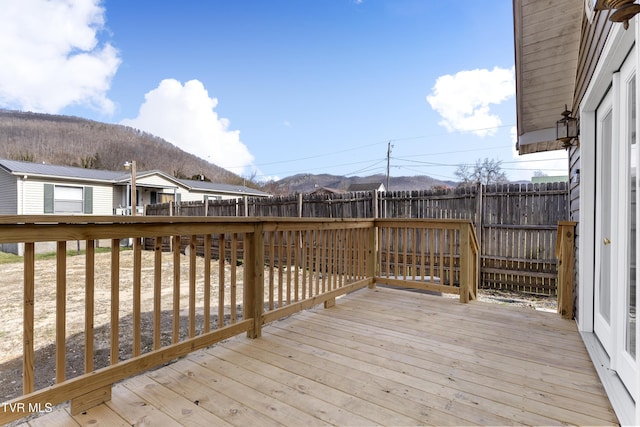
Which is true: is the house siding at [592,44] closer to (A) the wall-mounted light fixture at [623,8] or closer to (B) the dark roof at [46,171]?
(A) the wall-mounted light fixture at [623,8]

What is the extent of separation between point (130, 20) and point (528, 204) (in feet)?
67.0

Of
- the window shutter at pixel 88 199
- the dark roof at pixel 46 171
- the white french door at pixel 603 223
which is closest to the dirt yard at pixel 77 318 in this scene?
the white french door at pixel 603 223

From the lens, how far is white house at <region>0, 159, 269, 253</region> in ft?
37.5

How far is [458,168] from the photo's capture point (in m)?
28.1

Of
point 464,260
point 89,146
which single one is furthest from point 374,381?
point 89,146

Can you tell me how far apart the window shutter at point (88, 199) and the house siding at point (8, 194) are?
6.46ft

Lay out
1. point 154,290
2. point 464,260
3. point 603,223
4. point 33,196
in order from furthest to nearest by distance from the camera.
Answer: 1. point 33,196
2. point 464,260
3. point 603,223
4. point 154,290

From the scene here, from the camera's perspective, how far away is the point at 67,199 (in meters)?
12.4

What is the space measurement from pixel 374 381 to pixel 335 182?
37.5 m

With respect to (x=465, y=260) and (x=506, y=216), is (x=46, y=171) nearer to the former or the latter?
(x=465, y=260)

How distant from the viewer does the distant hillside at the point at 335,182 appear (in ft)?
109

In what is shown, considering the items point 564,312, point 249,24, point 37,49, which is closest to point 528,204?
point 564,312

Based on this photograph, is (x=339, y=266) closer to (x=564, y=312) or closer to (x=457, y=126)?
(x=564, y=312)

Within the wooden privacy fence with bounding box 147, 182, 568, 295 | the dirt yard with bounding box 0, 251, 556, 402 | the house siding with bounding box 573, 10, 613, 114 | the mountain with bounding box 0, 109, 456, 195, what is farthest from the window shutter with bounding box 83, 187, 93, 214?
the house siding with bounding box 573, 10, 613, 114
